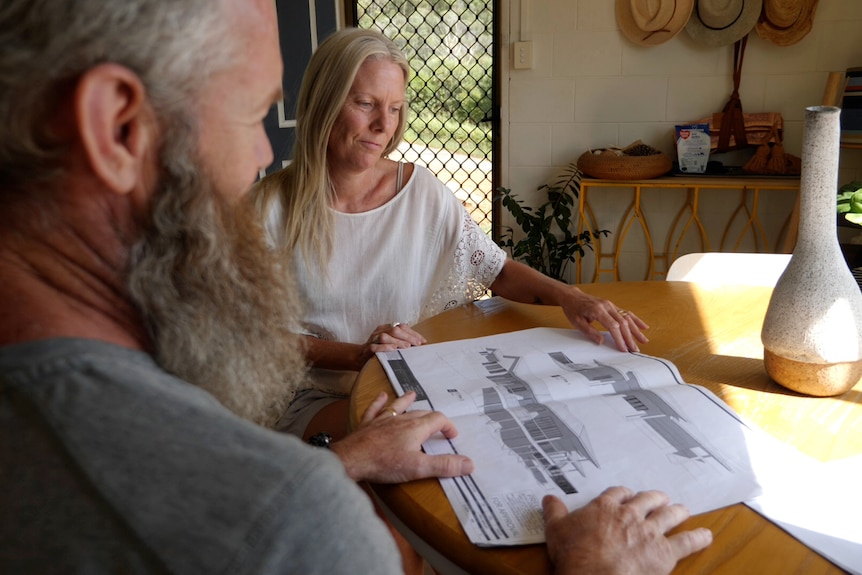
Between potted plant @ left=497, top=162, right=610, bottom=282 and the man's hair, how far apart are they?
10.4ft

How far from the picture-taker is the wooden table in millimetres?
838

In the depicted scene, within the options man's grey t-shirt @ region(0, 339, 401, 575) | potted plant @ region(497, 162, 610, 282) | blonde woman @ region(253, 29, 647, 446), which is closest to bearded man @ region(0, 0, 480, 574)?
man's grey t-shirt @ region(0, 339, 401, 575)

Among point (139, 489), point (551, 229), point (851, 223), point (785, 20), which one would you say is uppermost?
point (785, 20)

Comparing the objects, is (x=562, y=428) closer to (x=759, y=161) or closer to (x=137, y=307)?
(x=137, y=307)

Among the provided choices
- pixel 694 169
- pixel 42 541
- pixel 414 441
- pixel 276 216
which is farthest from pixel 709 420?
pixel 694 169

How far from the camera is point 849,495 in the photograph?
36.5 inches

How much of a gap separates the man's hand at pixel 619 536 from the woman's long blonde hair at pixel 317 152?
3.52ft

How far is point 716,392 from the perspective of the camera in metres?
1.23

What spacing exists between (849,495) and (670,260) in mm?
3140

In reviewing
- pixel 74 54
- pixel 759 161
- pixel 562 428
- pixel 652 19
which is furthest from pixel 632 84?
pixel 74 54

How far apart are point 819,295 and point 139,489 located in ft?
3.30

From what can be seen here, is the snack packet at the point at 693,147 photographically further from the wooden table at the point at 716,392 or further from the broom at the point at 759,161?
the wooden table at the point at 716,392

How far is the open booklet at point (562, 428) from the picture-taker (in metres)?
0.93

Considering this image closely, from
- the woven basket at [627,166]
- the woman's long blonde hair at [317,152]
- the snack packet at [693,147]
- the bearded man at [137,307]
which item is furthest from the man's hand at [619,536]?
the snack packet at [693,147]
